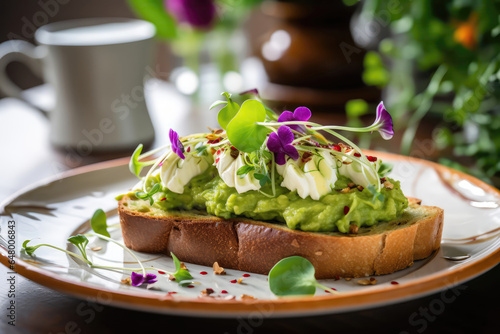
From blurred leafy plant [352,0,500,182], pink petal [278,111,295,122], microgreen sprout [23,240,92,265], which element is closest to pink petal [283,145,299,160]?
pink petal [278,111,295,122]

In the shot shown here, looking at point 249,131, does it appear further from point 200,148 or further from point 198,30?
point 198,30

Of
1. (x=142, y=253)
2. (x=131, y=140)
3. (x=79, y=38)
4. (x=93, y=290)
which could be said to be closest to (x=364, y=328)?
(x=93, y=290)

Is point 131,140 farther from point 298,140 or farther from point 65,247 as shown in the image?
point 298,140

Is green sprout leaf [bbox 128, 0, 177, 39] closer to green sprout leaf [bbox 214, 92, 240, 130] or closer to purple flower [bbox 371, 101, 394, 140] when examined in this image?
green sprout leaf [bbox 214, 92, 240, 130]

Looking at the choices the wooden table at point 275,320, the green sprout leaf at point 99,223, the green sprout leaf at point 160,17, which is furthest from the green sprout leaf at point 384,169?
the green sprout leaf at point 160,17

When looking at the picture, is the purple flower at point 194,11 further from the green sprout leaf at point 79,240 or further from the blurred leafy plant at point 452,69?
the green sprout leaf at point 79,240

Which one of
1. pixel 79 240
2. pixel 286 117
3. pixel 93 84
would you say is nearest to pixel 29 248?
pixel 79 240

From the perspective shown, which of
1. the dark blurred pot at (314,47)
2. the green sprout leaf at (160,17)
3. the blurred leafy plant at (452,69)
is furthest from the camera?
the green sprout leaf at (160,17)
